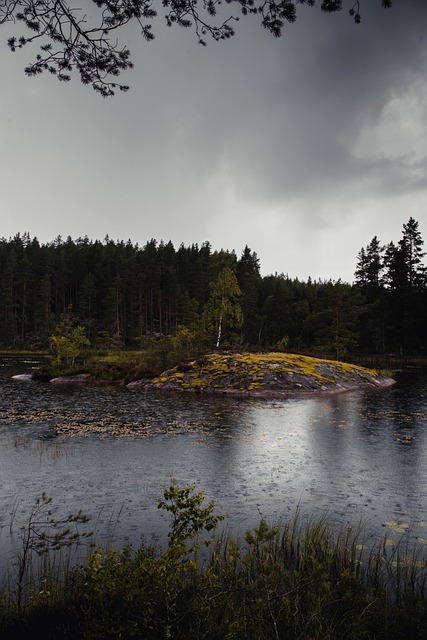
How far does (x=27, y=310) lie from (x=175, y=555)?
367 ft

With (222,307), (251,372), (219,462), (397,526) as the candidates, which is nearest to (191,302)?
(222,307)

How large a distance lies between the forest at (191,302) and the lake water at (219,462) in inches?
1333

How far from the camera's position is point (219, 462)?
13.4 m

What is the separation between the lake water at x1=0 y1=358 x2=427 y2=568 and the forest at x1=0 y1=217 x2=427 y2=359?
111ft

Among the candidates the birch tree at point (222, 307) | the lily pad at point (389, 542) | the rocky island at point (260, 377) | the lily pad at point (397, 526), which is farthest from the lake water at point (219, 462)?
the birch tree at point (222, 307)

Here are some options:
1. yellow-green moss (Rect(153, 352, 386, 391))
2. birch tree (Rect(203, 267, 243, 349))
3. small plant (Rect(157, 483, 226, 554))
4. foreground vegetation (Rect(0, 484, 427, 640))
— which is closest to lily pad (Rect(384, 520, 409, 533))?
foreground vegetation (Rect(0, 484, 427, 640))

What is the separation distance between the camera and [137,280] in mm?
90750

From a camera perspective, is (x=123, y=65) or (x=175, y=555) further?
(x=123, y=65)

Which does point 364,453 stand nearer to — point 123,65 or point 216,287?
point 123,65

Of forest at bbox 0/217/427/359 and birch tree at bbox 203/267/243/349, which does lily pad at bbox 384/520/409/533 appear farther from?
forest at bbox 0/217/427/359

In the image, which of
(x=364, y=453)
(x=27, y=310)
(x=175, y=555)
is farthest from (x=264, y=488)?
(x=27, y=310)

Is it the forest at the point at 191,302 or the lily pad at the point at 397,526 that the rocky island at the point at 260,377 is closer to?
the forest at the point at 191,302

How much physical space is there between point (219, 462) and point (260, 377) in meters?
20.7

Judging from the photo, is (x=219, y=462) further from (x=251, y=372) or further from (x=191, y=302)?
(x=191, y=302)
